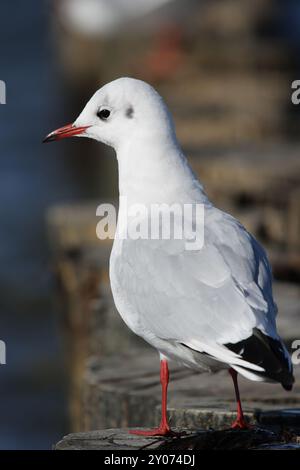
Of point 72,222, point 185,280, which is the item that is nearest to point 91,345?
point 72,222

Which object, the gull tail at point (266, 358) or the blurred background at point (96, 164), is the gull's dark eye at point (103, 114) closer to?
the blurred background at point (96, 164)

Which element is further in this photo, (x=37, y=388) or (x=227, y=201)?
(x=37, y=388)

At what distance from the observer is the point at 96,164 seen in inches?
821

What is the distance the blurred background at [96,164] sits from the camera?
26.0 feet

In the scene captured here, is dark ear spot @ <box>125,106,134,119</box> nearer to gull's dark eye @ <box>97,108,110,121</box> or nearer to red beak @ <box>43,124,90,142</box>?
gull's dark eye @ <box>97,108,110,121</box>

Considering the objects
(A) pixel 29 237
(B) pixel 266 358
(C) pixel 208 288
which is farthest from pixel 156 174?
(A) pixel 29 237

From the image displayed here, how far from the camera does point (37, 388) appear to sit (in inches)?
439

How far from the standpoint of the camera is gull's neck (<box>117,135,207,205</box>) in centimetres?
491

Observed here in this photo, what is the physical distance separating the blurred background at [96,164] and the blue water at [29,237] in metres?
0.02

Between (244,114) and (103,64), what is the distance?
8314 mm

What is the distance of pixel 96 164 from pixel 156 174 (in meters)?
15.9

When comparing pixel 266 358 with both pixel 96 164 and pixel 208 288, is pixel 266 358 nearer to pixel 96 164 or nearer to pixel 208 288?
pixel 208 288

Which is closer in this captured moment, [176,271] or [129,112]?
[176,271]

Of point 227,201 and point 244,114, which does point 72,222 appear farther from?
point 244,114
